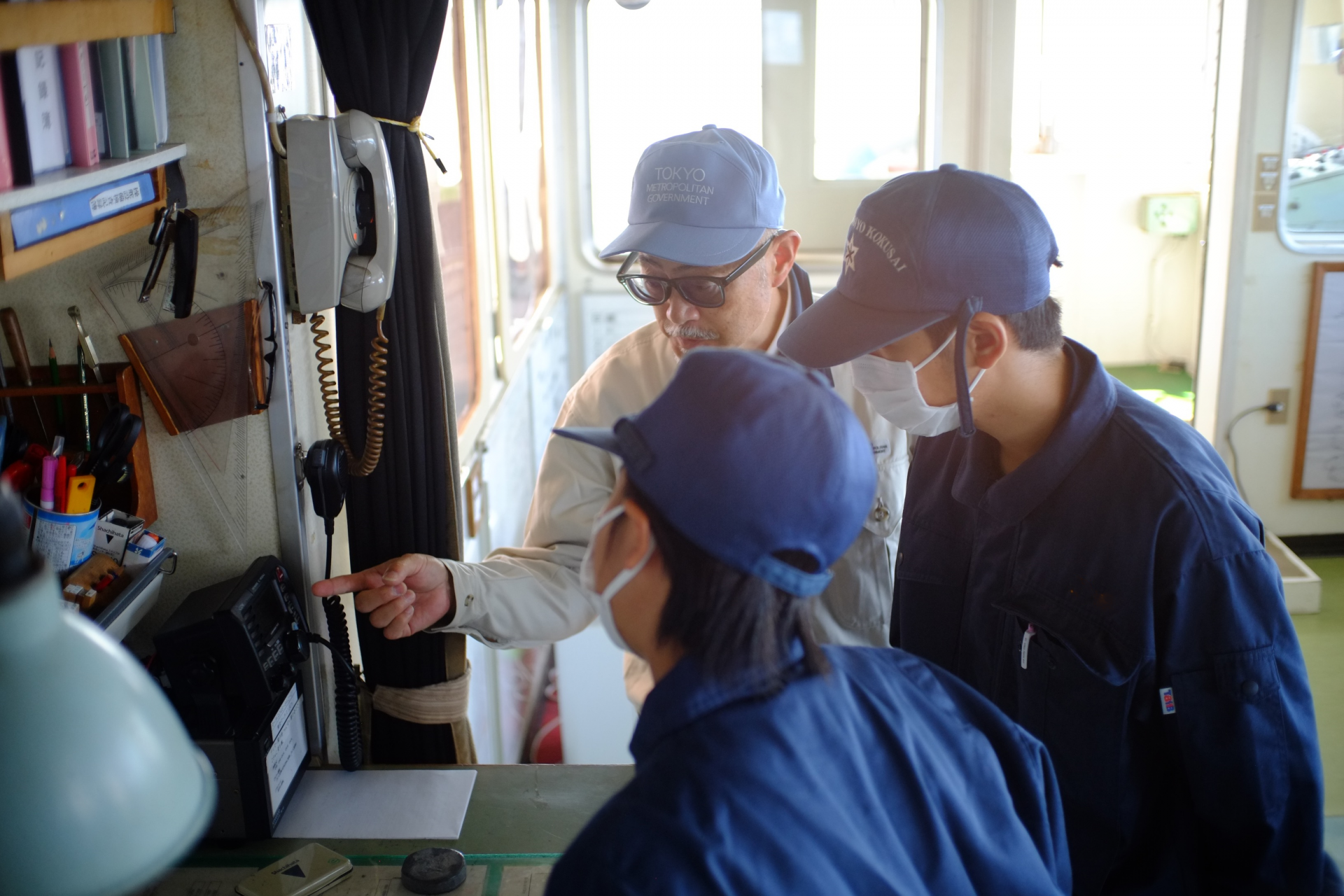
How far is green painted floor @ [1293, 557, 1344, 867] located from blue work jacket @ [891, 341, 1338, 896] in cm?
149

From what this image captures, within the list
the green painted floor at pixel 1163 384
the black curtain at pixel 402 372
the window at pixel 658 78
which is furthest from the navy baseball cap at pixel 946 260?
the green painted floor at pixel 1163 384

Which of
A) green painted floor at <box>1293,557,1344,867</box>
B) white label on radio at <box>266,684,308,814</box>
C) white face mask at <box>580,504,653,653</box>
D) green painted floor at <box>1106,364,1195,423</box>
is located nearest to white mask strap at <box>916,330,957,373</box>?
white face mask at <box>580,504,653,653</box>

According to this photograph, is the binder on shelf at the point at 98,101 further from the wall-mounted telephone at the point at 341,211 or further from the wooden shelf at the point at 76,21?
the wall-mounted telephone at the point at 341,211

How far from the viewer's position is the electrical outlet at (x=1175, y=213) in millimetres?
6621

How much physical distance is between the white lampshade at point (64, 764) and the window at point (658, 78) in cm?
492

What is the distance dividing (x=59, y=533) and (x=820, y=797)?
96 centimetres

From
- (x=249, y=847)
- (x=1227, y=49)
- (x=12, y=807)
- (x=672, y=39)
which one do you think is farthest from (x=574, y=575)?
(x=672, y=39)

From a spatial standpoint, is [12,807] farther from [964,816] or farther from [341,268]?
[341,268]

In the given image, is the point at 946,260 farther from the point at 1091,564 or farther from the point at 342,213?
the point at 342,213

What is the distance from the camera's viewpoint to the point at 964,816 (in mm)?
947

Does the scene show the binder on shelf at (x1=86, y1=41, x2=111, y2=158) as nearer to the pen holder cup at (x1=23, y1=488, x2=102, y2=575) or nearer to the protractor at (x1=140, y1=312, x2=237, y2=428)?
the protractor at (x1=140, y1=312, x2=237, y2=428)

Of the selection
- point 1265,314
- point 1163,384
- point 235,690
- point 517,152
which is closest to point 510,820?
point 235,690

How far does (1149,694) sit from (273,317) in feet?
4.13

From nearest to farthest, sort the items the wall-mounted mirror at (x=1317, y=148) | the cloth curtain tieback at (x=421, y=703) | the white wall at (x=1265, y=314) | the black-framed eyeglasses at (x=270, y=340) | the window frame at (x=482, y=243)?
the black-framed eyeglasses at (x=270, y=340) → the cloth curtain tieback at (x=421, y=703) → the window frame at (x=482, y=243) → the white wall at (x=1265, y=314) → the wall-mounted mirror at (x=1317, y=148)
